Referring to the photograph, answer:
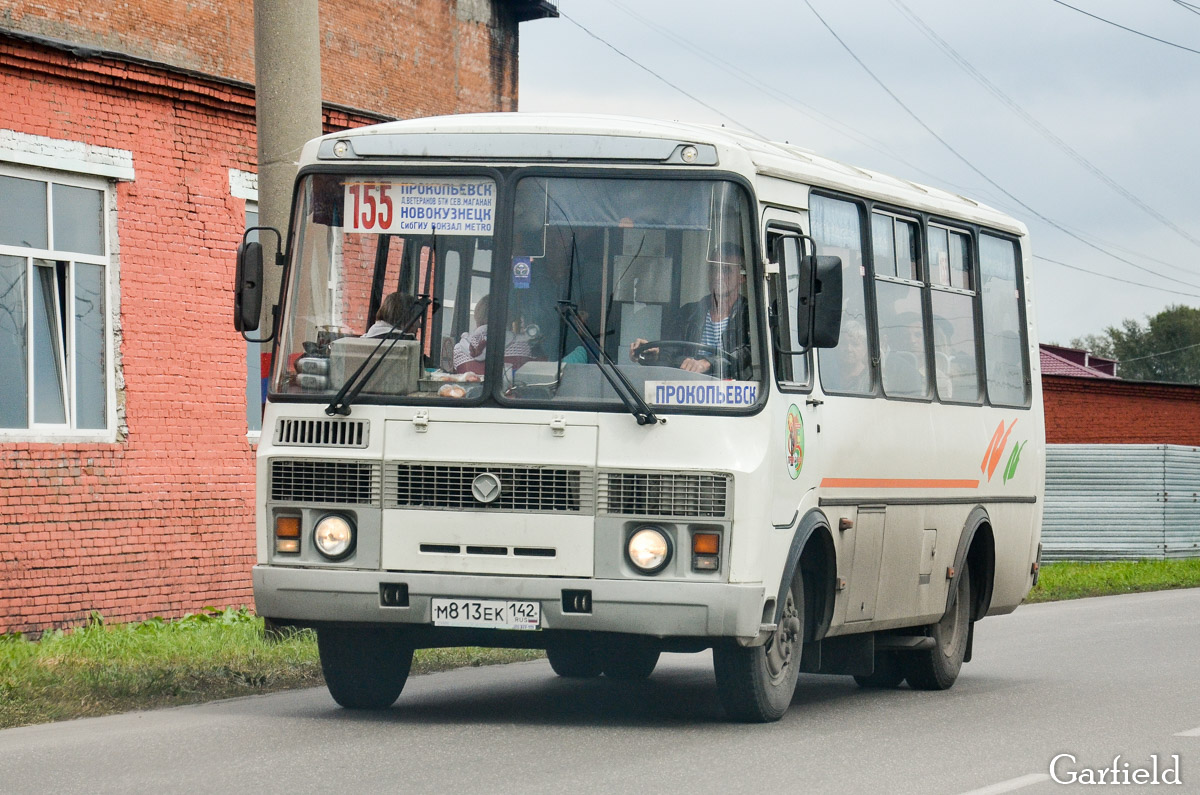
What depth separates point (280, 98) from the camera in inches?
493

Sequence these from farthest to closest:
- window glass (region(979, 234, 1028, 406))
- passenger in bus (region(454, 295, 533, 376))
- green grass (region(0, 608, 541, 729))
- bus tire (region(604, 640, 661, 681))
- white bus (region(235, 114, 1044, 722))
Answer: window glass (region(979, 234, 1028, 406)), bus tire (region(604, 640, 661, 681)), green grass (region(0, 608, 541, 729)), passenger in bus (region(454, 295, 533, 376)), white bus (region(235, 114, 1044, 722))

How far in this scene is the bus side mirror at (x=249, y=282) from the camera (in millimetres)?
9312

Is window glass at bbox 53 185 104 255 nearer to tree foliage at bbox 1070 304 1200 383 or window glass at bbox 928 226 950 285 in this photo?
window glass at bbox 928 226 950 285

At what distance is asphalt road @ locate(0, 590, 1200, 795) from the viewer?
7.38 m

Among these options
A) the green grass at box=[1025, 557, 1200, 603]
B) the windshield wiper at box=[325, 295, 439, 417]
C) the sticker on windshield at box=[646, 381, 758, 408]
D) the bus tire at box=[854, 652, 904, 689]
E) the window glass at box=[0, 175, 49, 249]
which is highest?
the window glass at box=[0, 175, 49, 249]

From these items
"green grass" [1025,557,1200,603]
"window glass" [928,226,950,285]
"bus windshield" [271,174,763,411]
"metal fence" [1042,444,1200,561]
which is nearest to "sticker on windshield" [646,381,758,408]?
"bus windshield" [271,174,763,411]

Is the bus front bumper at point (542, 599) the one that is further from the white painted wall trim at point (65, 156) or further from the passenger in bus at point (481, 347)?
the white painted wall trim at point (65, 156)

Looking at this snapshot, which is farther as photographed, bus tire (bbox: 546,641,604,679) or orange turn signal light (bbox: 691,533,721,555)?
bus tire (bbox: 546,641,604,679)

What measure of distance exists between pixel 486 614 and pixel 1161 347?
115 m

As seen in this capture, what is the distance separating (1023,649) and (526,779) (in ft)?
27.9

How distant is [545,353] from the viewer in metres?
8.88

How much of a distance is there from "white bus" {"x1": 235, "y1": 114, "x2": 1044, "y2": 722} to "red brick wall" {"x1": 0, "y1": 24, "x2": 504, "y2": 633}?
5.55 meters

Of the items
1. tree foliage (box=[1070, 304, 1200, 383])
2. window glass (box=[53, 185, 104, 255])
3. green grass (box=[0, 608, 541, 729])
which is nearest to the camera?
green grass (box=[0, 608, 541, 729])

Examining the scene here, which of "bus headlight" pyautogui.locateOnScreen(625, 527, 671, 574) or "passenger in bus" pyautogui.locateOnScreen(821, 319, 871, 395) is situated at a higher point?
"passenger in bus" pyautogui.locateOnScreen(821, 319, 871, 395)
